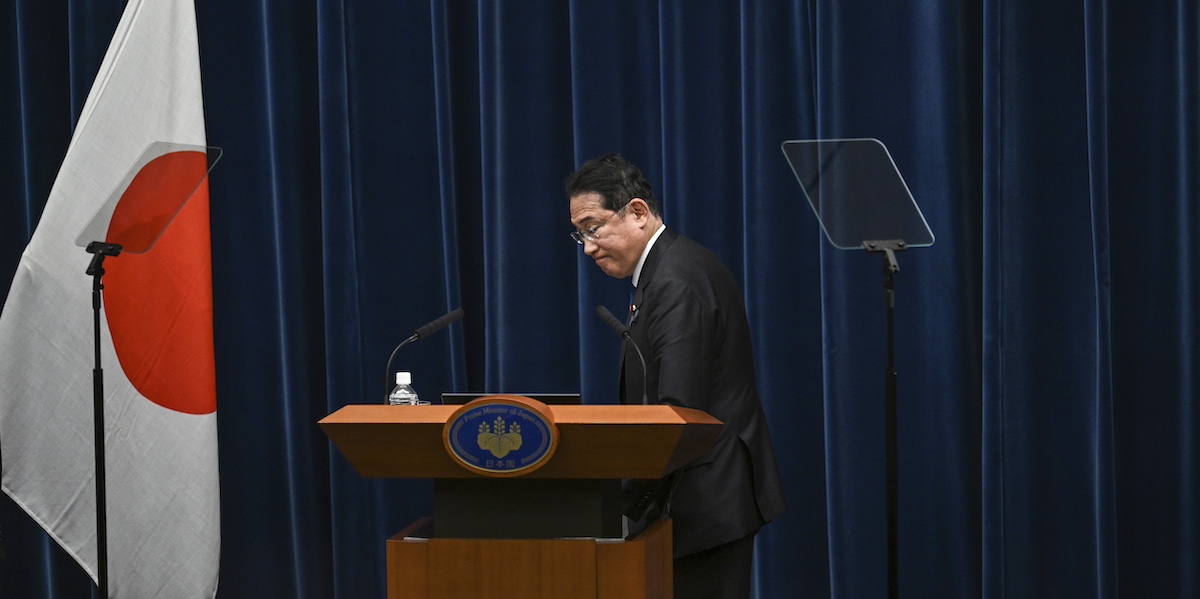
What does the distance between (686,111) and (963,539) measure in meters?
1.54

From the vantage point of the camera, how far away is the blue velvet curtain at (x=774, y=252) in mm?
3367

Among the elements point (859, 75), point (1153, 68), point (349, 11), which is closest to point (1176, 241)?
point (1153, 68)

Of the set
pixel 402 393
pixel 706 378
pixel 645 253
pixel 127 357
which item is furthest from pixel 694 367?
pixel 127 357

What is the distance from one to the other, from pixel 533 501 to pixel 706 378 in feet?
1.67

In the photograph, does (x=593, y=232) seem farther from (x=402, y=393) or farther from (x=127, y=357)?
(x=127, y=357)

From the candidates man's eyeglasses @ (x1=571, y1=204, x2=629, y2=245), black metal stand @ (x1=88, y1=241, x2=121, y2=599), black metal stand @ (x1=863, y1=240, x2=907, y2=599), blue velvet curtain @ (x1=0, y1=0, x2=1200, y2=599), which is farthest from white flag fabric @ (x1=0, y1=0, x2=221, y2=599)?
black metal stand @ (x1=863, y1=240, x2=907, y2=599)

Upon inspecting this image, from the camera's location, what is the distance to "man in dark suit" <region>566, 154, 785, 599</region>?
7.27 ft

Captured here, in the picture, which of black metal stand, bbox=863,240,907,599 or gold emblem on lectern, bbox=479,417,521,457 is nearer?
gold emblem on lectern, bbox=479,417,521,457

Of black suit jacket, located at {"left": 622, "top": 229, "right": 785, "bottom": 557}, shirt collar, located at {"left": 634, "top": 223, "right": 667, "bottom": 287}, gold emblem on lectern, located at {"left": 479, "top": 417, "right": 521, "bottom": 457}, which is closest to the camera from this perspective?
gold emblem on lectern, located at {"left": 479, "top": 417, "right": 521, "bottom": 457}

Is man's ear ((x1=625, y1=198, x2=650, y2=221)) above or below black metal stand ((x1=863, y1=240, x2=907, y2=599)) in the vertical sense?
above

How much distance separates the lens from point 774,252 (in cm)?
346

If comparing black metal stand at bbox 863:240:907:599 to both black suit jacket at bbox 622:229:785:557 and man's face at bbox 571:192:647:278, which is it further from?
man's face at bbox 571:192:647:278

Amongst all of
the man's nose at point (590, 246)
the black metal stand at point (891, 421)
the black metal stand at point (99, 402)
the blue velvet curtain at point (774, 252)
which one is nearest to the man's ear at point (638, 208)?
the man's nose at point (590, 246)

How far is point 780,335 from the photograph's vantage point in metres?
3.48
